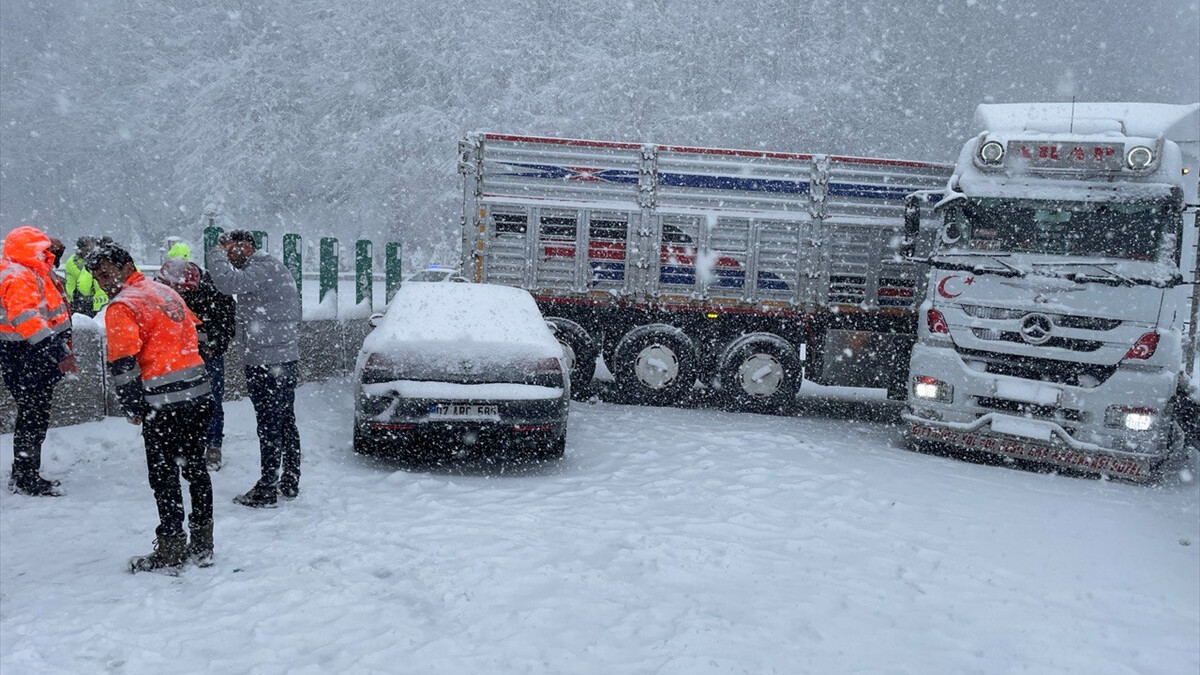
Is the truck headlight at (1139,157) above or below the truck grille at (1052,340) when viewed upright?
above

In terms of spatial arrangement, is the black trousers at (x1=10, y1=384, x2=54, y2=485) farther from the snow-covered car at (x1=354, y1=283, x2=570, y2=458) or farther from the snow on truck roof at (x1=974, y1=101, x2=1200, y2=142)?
the snow on truck roof at (x1=974, y1=101, x2=1200, y2=142)

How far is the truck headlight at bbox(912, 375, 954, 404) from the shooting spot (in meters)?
8.16

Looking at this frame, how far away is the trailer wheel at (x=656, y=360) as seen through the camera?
10609 millimetres

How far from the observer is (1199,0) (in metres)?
32.5

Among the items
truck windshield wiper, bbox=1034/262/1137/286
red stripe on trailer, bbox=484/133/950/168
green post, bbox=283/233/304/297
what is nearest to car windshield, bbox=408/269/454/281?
green post, bbox=283/233/304/297

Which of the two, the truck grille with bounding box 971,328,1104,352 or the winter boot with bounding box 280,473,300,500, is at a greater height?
the truck grille with bounding box 971,328,1104,352

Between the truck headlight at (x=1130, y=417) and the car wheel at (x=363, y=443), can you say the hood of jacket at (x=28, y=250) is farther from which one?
the truck headlight at (x=1130, y=417)

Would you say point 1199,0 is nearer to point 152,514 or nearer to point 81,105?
point 152,514

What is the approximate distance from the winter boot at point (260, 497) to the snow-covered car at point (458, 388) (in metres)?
1.07

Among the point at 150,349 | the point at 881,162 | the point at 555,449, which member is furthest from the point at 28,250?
the point at 881,162

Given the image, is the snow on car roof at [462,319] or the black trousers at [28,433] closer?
the black trousers at [28,433]

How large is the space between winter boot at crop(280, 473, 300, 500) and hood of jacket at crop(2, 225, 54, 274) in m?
2.21

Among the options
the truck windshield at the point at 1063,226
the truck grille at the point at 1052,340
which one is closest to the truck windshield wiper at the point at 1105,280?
the truck windshield at the point at 1063,226

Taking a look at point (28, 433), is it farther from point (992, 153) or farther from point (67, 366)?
point (992, 153)
